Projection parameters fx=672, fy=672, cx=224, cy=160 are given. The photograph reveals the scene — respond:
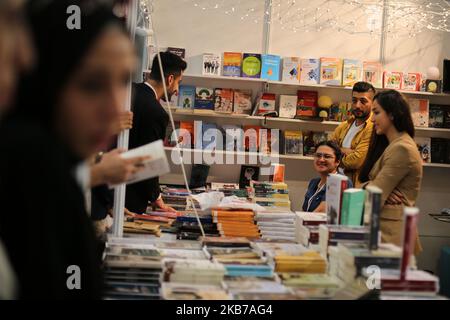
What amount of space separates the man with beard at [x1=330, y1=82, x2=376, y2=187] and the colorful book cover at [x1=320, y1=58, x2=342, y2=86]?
3.51ft

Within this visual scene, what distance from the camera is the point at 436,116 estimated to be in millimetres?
7035

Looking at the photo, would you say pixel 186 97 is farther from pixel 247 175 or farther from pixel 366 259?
pixel 366 259

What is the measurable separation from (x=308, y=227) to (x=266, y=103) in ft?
13.0

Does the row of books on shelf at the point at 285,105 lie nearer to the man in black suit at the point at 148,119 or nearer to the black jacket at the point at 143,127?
the man in black suit at the point at 148,119

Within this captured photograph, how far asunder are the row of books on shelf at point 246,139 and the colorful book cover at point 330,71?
554 millimetres

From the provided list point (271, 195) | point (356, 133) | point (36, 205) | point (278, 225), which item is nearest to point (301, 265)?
point (278, 225)

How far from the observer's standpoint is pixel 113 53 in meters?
0.94

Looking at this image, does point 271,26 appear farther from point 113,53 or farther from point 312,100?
point 113,53

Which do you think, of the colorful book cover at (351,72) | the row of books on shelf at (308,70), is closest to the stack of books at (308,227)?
the row of books on shelf at (308,70)

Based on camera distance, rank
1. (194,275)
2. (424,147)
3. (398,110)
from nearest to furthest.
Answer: (194,275), (398,110), (424,147)

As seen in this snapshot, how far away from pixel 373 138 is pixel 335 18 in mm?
3376

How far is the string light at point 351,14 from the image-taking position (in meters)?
6.90

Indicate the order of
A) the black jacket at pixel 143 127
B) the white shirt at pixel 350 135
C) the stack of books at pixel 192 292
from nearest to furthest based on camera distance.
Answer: the stack of books at pixel 192 292 < the black jacket at pixel 143 127 < the white shirt at pixel 350 135
